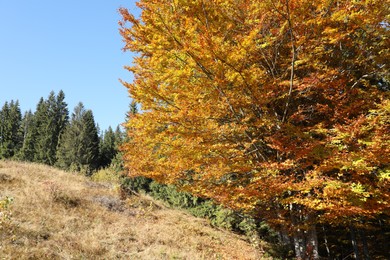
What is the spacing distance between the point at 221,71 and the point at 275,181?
3.25m

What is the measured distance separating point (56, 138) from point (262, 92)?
55273 millimetres

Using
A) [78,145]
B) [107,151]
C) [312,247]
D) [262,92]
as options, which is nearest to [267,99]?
[262,92]

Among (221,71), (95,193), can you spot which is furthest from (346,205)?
(95,193)

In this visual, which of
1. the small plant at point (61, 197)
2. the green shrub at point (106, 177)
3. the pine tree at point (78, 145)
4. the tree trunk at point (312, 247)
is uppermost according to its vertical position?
the pine tree at point (78, 145)

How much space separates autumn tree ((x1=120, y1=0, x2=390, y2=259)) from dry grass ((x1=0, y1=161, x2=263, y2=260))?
2.77 m

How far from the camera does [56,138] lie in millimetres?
53500

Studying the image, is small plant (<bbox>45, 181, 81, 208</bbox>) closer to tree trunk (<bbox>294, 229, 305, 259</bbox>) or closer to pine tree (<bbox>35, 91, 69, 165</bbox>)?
tree trunk (<bbox>294, 229, 305, 259</bbox>)

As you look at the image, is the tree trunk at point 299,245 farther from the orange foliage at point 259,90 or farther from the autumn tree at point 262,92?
the orange foliage at point 259,90

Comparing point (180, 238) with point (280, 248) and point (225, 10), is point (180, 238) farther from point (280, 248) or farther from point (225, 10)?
point (225, 10)

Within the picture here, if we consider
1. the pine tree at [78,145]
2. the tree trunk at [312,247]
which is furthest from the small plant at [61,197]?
the pine tree at [78,145]

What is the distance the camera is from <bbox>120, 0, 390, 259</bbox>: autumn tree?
566cm

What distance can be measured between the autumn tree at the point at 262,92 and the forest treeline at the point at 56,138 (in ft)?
→ 122

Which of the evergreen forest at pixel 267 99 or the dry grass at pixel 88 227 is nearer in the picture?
the evergreen forest at pixel 267 99

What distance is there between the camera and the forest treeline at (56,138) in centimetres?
4641
